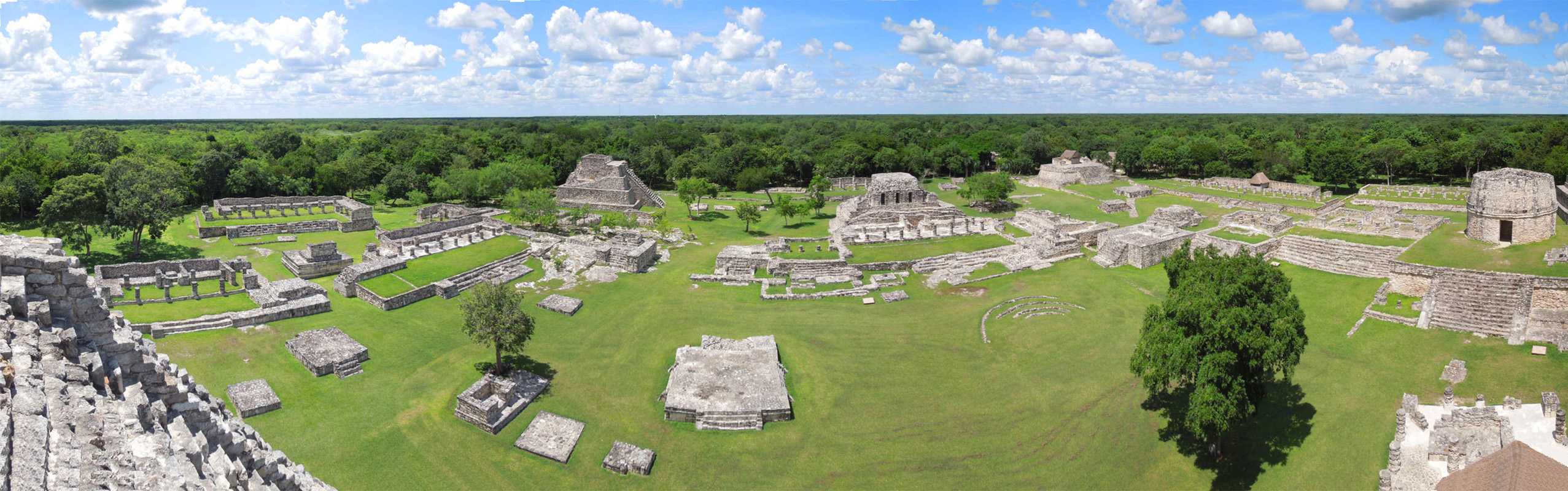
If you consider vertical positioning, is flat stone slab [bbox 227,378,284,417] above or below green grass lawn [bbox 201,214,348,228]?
below

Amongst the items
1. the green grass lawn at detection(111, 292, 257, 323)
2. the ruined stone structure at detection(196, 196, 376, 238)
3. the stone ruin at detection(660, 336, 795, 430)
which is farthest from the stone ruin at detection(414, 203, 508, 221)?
the stone ruin at detection(660, 336, 795, 430)

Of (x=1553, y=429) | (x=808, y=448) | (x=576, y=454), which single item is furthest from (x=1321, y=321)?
(x=576, y=454)

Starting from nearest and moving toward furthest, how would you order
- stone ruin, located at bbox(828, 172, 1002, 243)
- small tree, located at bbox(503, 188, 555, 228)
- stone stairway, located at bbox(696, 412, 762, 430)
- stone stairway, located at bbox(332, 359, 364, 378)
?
stone stairway, located at bbox(696, 412, 762, 430), stone stairway, located at bbox(332, 359, 364, 378), stone ruin, located at bbox(828, 172, 1002, 243), small tree, located at bbox(503, 188, 555, 228)

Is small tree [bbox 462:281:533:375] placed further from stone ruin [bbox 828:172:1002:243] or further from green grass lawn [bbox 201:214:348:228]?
green grass lawn [bbox 201:214:348:228]

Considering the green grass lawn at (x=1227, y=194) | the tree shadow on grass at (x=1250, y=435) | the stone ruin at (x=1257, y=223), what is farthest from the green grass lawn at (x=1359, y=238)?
the tree shadow on grass at (x=1250, y=435)

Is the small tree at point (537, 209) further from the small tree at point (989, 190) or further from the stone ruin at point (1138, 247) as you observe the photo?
the stone ruin at point (1138, 247)

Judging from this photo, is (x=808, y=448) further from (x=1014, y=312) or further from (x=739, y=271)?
(x=739, y=271)
